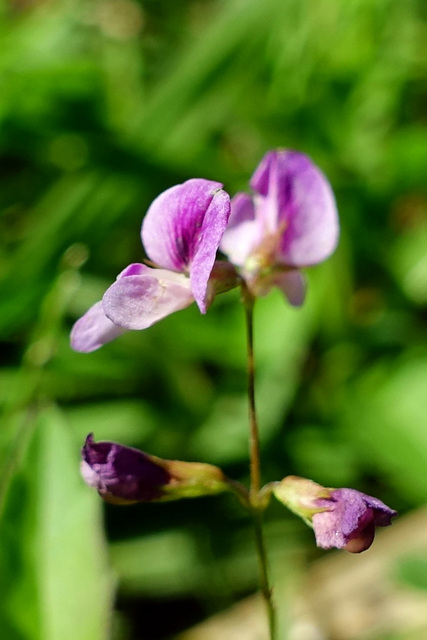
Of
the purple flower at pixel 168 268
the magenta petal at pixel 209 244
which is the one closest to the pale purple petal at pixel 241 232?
the purple flower at pixel 168 268

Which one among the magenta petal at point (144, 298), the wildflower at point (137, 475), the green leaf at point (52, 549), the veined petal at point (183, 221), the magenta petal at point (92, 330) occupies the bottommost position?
the green leaf at point (52, 549)

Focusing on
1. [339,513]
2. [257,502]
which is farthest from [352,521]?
[257,502]

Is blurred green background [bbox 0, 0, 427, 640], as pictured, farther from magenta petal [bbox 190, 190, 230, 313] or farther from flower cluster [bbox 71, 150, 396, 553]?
magenta petal [bbox 190, 190, 230, 313]

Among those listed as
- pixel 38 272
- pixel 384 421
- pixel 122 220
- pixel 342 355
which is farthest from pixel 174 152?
pixel 384 421

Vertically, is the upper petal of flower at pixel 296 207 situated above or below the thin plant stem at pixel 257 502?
above

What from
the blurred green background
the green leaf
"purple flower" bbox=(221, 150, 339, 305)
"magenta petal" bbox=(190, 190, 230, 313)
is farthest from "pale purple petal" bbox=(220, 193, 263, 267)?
the blurred green background

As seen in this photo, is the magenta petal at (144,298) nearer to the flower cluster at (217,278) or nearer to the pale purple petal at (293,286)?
the flower cluster at (217,278)
